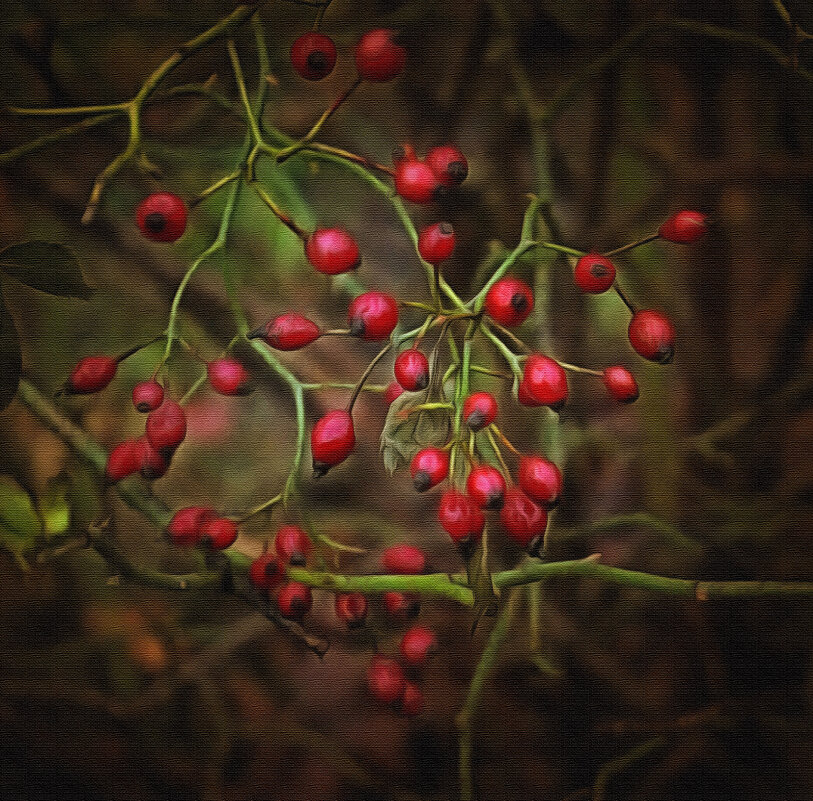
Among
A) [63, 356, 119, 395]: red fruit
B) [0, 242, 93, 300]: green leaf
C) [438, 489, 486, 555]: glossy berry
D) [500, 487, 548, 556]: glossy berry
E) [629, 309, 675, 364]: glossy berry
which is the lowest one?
[500, 487, 548, 556]: glossy berry

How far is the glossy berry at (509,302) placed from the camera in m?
0.65

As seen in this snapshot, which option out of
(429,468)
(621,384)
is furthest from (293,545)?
(621,384)

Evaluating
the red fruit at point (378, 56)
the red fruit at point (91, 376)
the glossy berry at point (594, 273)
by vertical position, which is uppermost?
the red fruit at point (378, 56)

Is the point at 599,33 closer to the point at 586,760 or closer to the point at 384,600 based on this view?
the point at 384,600

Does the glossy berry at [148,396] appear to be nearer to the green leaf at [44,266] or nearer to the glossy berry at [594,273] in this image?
the green leaf at [44,266]

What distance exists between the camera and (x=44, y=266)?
70 cm

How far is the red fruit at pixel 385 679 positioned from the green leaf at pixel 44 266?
50 centimetres

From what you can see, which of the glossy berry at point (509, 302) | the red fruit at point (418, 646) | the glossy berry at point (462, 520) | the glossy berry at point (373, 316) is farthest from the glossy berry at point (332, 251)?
the red fruit at point (418, 646)

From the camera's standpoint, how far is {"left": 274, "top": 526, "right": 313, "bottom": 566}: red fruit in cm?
69

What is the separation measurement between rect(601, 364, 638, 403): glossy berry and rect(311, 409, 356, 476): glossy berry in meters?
0.26

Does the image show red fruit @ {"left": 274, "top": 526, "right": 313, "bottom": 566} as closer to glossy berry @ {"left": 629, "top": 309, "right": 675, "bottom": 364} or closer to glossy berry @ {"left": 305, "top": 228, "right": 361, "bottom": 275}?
glossy berry @ {"left": 305, "top": 228, "right": 361, "bottom": 275}

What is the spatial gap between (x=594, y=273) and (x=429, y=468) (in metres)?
0.25

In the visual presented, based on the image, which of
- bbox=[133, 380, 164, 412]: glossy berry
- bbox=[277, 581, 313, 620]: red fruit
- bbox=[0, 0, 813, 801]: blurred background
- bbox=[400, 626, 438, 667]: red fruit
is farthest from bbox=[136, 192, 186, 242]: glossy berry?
bbox=[400, 626, 438, 667]: red fruit

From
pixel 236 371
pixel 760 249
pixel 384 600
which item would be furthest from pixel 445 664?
pixel 760 249
